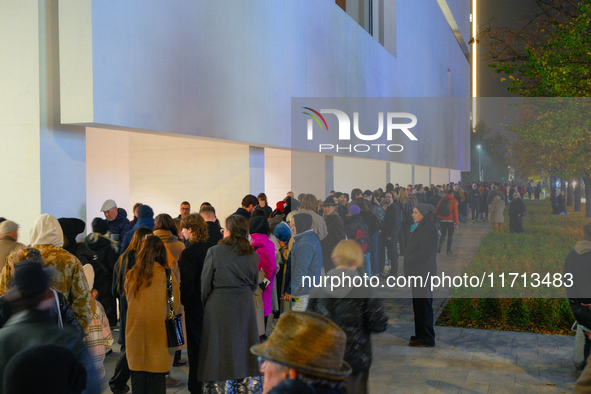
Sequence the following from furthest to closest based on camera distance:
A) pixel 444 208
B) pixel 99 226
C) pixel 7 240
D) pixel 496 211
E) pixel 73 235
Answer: pixel 496 211
pixel 444 208
pixel 99 226
pixel 73 235
pixel 7 240

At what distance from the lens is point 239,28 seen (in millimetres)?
12250

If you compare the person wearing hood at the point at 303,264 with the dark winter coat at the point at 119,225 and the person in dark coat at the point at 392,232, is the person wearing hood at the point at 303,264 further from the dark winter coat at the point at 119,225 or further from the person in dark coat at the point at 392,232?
the person in dark coat at the point at 392,232

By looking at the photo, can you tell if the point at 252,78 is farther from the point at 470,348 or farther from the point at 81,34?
the point at 470,348

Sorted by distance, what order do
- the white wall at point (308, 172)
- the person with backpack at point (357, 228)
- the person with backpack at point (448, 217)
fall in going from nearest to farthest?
the person with backpack at point (448, 217), the person with backpack at point (357, 228), the white wall at point (308, 172)

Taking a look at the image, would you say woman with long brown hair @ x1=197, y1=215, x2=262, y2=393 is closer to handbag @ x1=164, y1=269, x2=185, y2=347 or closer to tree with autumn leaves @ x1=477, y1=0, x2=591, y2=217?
handbag @ x1=164, y1=269, x2=185, y2=347

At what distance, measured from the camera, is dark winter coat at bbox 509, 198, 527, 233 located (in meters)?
9.31

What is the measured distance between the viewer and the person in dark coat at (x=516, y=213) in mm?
9312

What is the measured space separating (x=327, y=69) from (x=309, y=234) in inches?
444

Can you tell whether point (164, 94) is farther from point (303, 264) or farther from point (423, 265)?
point (423, 265)

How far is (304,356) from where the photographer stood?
205 cm

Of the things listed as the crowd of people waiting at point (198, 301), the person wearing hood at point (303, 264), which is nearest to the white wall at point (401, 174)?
the crowd of people waiting at point (198, 301)

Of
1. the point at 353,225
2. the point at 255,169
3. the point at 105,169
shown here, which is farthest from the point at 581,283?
the point at 255,169

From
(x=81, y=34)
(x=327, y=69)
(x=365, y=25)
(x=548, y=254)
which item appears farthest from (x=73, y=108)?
(x=365, y=25)

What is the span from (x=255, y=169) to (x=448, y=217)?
6162mm
